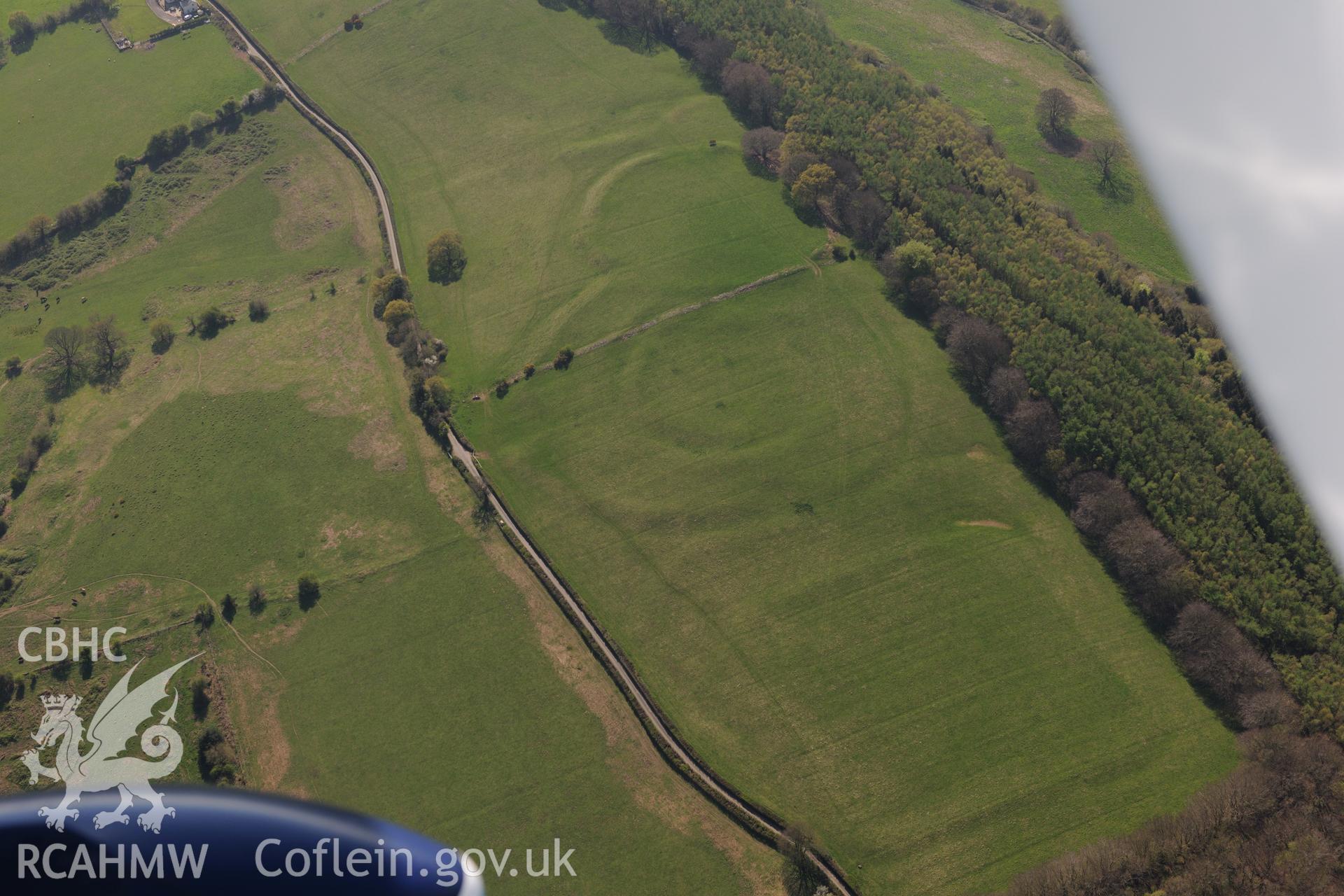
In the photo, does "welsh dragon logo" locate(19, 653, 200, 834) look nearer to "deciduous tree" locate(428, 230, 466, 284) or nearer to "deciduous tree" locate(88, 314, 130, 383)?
"deciduous tree" locate(88, 314, 130, 383)

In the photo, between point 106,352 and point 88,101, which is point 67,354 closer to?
point 106,352

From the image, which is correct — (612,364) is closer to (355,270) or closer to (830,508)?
(830,508)

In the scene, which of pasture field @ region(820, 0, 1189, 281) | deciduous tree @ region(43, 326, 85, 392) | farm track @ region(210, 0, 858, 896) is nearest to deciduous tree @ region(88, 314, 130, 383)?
deciduous tree @ region(43, 326, 85, 392)

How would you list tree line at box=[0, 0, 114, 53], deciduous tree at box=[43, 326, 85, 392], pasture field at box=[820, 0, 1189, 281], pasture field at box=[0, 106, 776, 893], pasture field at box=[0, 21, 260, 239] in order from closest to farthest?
pasture field at box=[0, 106, 776, 893] < deciduous tree at box=[43, 326, 85, 392] < pasture field at box=[820, 0, 1189, 281] < pasture field at box=[0, 21, 260, 239] < tree line at box=[0, 0, 114, 53]

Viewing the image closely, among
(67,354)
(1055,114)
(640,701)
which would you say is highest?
(1055,114)

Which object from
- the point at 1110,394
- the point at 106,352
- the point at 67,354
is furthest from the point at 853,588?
the point at 67,354

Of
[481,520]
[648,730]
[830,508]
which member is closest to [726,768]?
[648,730]

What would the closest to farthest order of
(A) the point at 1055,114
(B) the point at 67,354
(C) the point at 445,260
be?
(B) the point at 67,354 → (C) the point at 445,260 → (A) the point at 1055,114
